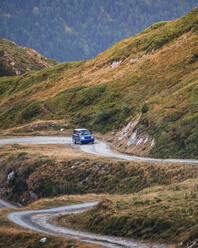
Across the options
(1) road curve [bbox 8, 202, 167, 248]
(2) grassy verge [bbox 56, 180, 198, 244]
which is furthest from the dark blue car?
(2) grassy verge [bbox 56, 180, 198, 244]

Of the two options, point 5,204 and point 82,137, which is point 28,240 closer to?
point 5,204


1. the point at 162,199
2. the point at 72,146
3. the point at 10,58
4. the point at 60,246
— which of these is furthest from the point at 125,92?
the point at 10,58

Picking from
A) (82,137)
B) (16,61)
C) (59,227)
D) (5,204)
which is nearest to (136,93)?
(82,137)

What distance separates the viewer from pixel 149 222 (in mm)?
20094

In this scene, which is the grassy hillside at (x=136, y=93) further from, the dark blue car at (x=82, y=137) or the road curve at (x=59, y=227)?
the road curve at (x=59, y=227)

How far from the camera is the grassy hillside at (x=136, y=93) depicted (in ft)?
148

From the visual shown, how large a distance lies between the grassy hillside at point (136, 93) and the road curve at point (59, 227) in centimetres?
1536

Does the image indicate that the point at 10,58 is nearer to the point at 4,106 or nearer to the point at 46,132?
the point at 4,106

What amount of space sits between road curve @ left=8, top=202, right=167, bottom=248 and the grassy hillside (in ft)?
50.4

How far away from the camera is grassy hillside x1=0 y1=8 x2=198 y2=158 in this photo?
45031 mm

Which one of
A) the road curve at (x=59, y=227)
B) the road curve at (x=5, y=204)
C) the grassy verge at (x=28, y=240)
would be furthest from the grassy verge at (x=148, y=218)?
the road curve at (x=5, y=204)

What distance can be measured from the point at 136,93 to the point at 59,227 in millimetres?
58166

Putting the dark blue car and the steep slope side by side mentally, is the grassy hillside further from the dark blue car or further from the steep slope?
the steep slope

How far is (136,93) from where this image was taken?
78938 millimetres
